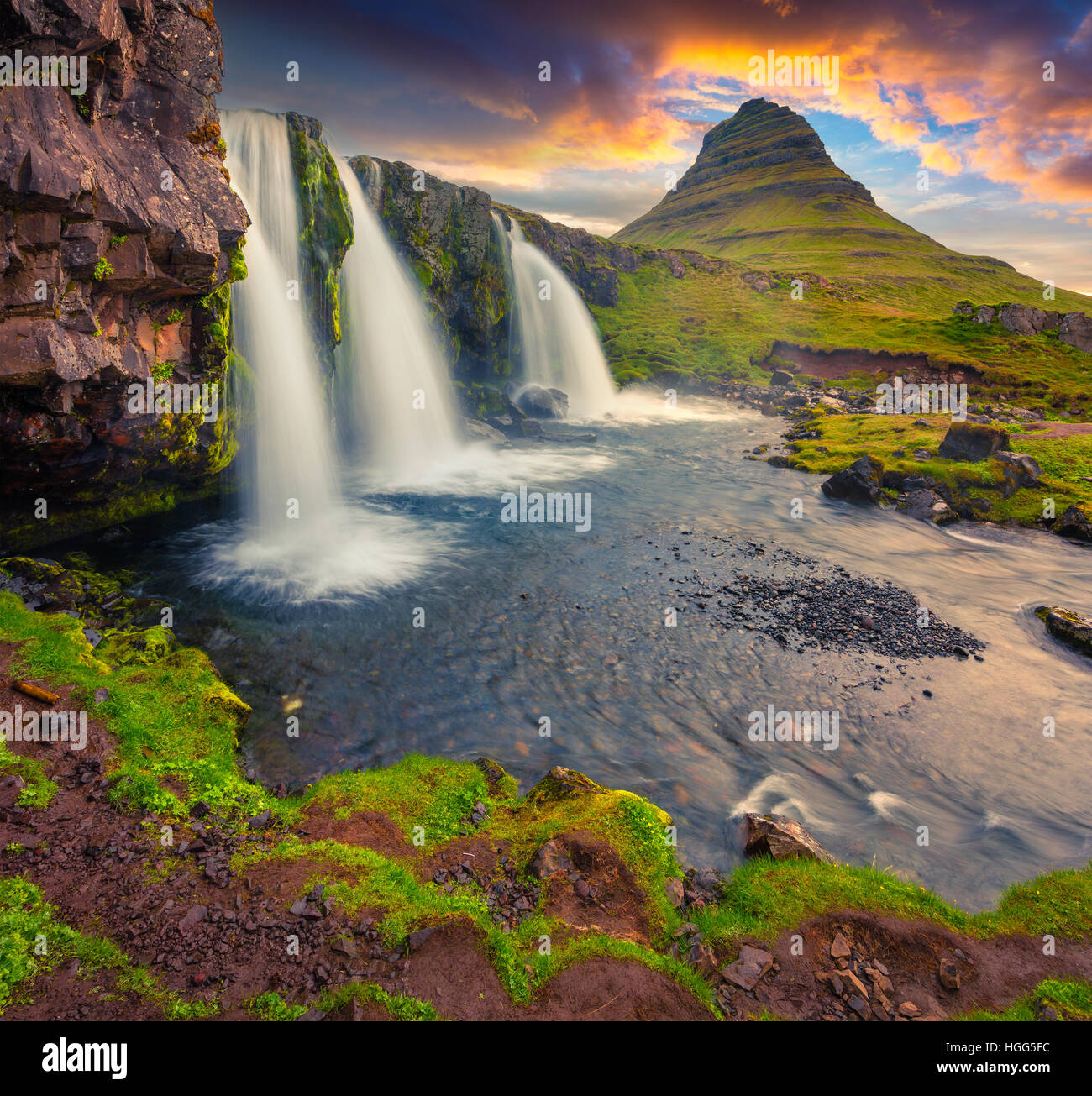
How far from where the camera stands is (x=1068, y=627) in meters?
19.5

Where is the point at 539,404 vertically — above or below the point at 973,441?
above

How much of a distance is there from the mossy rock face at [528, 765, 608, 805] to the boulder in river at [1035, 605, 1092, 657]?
19.1 metres

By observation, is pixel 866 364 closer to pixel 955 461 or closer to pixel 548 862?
pixel 955 461

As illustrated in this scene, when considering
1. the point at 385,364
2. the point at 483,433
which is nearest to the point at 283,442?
the point at 385,364

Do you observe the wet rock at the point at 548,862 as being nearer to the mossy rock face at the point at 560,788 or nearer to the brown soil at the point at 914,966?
the mossy rock face at the point at 560,788

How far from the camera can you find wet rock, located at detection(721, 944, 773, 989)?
24.3ft

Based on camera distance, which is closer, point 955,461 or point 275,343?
point 275,343

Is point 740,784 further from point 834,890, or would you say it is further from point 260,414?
point 260,414

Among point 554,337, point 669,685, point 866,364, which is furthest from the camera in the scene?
point 866,364

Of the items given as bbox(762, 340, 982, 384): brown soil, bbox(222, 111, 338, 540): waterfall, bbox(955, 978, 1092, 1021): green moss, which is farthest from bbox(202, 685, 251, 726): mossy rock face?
bbox(762, 340, 982, 384): brown soil

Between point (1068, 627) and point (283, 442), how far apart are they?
33.8 metres

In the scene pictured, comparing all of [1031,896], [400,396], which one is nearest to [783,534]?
[1031,896]

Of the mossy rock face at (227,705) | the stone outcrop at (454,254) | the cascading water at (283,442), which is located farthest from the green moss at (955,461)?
the mossy rock face at (227,705)
